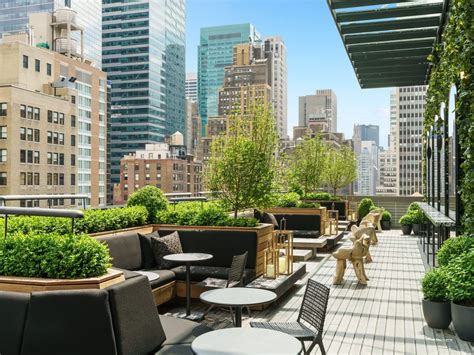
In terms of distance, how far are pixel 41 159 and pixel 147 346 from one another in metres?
70.5

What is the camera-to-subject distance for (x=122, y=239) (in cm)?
781

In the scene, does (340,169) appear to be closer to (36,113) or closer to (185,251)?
(185,251)

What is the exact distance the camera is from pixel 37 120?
6825 centimetres

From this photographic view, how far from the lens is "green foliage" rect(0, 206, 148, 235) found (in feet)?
23.6

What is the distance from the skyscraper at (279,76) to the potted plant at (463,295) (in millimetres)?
166091

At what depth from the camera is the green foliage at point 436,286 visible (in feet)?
20.3

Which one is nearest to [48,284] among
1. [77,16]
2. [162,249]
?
[162,249]

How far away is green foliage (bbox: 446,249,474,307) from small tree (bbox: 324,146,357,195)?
62.2ft

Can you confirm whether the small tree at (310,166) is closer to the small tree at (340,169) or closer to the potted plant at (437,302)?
the small tree at (340,169)

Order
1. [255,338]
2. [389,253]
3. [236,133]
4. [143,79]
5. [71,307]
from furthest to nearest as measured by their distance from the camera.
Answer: [143,79] → [389,253] → [236,133] → [71,307] → [255,338]

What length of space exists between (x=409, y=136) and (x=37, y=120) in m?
88.8

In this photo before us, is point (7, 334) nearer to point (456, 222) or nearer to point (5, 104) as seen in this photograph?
point (456, 222)

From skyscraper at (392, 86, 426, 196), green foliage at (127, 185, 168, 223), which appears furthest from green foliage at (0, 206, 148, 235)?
skyscraper at (392, 86, 426, 196)

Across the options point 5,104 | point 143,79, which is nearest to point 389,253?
point 5,104
